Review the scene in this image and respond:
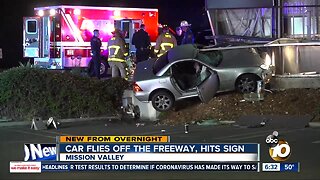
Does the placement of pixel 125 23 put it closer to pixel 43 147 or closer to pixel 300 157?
pixel 300 157

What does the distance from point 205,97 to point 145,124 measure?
5.02 ft

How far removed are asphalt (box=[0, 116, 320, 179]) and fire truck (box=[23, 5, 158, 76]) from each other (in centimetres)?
900

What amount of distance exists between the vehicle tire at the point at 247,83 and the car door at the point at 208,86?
550mm

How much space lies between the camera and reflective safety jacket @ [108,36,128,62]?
17.2 m

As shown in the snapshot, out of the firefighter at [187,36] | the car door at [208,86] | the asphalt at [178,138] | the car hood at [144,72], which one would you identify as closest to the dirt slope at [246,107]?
the car door at [208,86]

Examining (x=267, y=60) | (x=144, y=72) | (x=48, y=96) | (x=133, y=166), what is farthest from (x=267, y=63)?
(x=133, y=166)

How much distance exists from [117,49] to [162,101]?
454 cm

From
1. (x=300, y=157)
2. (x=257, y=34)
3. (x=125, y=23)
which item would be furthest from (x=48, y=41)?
(x=300, y=157)

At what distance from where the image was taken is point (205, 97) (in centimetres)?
1294

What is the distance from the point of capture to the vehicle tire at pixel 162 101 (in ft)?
43.3

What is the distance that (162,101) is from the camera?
43.6 feet

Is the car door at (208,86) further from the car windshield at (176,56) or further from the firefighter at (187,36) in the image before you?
the firefighter at (187,36)

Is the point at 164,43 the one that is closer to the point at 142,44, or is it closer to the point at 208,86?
the point at 142,44

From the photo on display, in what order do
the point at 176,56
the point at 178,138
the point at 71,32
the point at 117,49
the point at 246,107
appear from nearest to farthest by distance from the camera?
1. the point at 178,138
2. the point at 246,107
3. the point at 176,56
4. the point at 117,49
5. the point at 71,32
